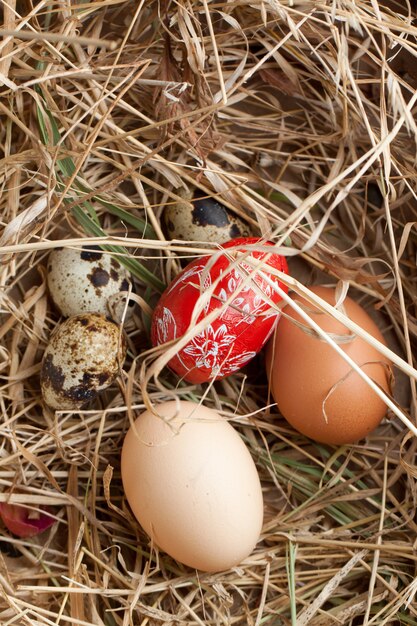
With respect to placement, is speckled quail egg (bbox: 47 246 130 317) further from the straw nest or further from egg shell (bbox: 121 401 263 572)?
egg shell (bbox: 121 401 263 572)

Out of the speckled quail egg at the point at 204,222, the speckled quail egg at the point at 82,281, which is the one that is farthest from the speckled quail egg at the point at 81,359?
the speckled quail egg at the point at 204,222

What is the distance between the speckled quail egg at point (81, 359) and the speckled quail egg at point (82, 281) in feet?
0.12

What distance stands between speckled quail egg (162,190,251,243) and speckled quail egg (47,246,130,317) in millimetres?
150

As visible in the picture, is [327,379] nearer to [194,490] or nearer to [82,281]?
[194,490]

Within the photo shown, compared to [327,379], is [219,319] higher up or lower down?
higher up

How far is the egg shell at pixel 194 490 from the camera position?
115 cm

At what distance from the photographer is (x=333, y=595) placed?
1.36 meters

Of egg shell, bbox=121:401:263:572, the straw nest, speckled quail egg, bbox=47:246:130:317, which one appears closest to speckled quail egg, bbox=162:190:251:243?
the straw nest

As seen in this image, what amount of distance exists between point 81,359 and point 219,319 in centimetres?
25

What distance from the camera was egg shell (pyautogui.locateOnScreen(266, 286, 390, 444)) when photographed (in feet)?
4.04

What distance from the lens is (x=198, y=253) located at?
1.23m

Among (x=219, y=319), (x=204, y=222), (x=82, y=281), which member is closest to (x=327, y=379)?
(x=219, y=319)

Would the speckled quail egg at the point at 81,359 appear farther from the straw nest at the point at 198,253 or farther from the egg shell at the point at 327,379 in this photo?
the egg shell at the point at 327,379

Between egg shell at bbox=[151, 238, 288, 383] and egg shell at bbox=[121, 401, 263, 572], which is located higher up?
egg shell at bbox=[151, 238, 288, 383]
